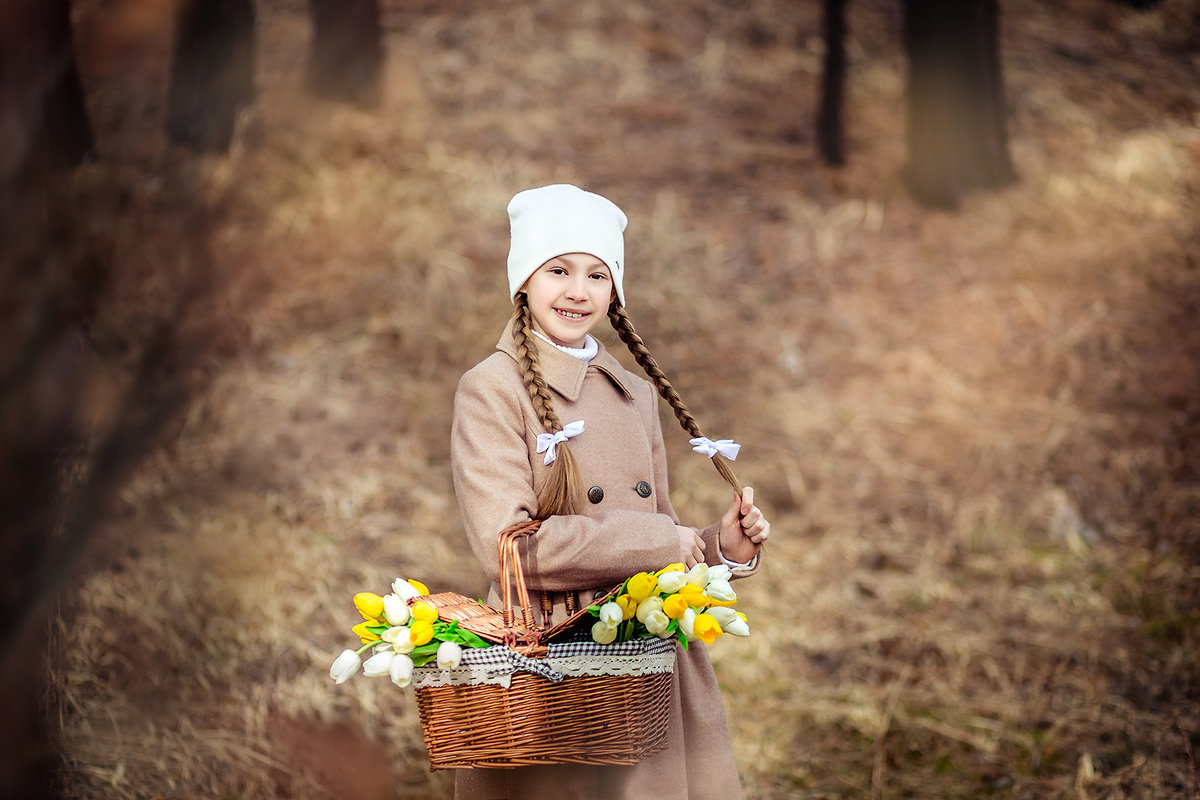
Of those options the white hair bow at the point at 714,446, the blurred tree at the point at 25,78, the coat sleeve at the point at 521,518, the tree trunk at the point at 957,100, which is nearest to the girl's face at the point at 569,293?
the coat sleeve at the point at 521,518

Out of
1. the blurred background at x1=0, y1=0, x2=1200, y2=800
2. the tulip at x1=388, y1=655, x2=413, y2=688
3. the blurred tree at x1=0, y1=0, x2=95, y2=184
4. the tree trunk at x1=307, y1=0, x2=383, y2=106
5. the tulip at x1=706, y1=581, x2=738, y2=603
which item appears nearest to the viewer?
the tulip at x1=388, y1=655, x2=413, y2=688

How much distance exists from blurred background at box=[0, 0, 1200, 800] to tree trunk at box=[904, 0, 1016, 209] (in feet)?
0.08

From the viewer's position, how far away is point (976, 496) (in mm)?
5168

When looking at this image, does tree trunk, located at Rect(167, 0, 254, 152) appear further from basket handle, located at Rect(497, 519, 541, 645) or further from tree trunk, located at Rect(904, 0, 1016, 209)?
basket handle, located at Rect(497, 519, 541, 645)

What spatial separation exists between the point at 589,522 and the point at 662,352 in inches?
155

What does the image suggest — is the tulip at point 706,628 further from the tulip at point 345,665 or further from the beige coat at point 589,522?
the tulip at point 345,665

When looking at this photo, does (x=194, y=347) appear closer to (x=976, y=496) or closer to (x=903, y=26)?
(x=976, y=496)

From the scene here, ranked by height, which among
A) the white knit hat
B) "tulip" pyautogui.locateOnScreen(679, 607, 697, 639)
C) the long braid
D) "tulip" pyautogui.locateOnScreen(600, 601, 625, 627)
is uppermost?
the white knit hat

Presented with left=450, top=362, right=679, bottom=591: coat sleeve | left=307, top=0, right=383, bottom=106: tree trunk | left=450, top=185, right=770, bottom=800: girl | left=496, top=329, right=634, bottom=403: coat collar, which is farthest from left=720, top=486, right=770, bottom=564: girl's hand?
left=307, top=0, right=383, bottom=106: tree trunk

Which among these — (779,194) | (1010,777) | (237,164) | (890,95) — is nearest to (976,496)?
(1010,777)

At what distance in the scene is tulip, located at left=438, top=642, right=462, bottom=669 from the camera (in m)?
1.62

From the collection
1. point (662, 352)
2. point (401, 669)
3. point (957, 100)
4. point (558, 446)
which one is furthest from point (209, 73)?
point (401, 669)

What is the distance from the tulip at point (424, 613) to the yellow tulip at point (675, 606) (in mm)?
385

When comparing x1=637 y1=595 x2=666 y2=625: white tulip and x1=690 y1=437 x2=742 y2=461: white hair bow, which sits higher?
x1=690 y1=437 x2=742 y2=461: white hair bow
